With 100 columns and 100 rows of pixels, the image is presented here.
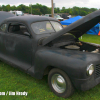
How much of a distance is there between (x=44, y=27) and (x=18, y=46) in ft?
3.22

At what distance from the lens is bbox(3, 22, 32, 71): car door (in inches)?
137

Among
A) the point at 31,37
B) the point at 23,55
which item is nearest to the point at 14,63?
the point at 23,55

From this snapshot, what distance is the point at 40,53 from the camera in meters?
2.99

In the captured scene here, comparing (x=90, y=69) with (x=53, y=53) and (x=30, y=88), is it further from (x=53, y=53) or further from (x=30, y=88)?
(x=30, y=88)

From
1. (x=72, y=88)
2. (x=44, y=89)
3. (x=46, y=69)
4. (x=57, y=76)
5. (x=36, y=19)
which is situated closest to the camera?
(x=72, y=88)

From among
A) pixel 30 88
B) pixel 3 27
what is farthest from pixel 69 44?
pixel 3 27

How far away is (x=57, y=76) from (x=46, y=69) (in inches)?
13.3

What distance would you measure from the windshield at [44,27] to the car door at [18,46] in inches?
11.1

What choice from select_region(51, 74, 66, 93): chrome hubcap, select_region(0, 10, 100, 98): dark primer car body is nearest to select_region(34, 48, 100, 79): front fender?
select_region(0, 10, 100, 98): dark primer car body

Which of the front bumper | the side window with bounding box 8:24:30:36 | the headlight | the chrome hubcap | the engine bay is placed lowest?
the chrome hubcap

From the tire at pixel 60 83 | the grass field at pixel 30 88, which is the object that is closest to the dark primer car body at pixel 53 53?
the tire at pixel 60 83

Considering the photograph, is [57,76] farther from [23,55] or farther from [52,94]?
[23,55]

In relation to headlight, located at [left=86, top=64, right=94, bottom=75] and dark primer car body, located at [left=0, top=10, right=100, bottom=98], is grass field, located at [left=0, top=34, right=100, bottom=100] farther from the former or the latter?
headlight, located at [left=86, top=64, right=94, bottom=75]

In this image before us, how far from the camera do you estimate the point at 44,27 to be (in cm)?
381
